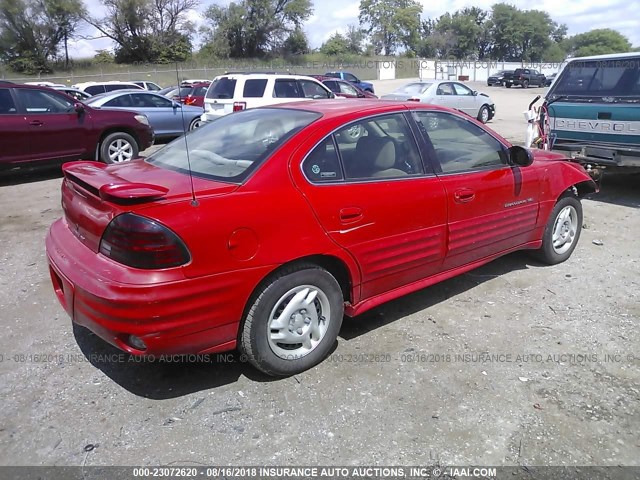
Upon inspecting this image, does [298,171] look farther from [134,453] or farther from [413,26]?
[413,26]

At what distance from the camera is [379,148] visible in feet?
11.6

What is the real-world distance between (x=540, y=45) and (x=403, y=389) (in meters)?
131

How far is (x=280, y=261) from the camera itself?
9.53 feet

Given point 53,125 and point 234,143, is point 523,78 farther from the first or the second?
point 234,143

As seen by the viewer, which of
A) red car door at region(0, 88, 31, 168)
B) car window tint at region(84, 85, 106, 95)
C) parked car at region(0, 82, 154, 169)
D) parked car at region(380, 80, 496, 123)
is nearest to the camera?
red car door at region(0, 88, 31, 168)

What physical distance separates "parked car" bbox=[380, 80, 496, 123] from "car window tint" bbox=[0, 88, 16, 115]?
951 cm

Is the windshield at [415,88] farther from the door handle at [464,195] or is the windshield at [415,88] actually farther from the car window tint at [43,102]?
the door handle at [464,195]

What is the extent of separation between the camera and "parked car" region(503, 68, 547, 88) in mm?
45906

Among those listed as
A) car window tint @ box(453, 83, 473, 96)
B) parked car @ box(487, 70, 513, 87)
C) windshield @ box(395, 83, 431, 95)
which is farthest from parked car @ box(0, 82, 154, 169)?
parked car @ box(487, 70, 513, 87)

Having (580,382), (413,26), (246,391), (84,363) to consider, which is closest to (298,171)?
(246,391)

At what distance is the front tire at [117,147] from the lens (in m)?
9.59

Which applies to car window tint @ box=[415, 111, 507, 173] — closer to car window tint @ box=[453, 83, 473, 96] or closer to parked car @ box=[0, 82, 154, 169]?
parked car @ box=[0, 82, 154, 169]

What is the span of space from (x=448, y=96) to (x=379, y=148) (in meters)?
14.4

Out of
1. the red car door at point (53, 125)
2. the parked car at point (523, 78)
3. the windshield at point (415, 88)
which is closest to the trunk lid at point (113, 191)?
the red car door at point (53, 125)
